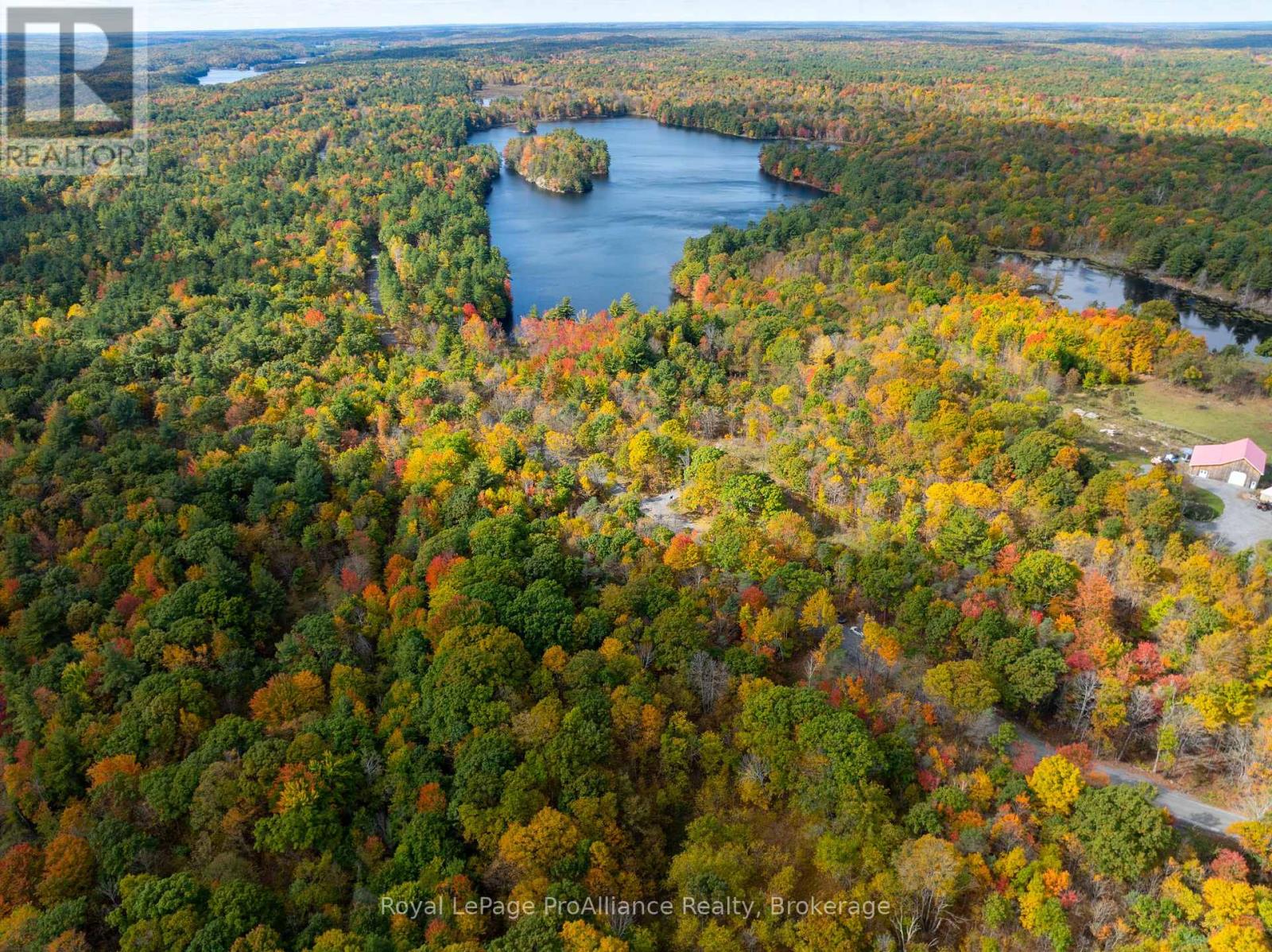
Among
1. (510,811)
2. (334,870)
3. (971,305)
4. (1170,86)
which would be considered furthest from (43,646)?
(1170,86)

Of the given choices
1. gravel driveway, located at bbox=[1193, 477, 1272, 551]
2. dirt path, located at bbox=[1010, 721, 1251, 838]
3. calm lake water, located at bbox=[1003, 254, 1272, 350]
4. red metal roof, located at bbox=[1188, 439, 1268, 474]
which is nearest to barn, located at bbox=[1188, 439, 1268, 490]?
red metal roof, located at bbox=[1188, 439, 1268, 474]

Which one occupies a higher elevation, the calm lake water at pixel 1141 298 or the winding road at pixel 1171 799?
the calm lake water at pixel 1141 298

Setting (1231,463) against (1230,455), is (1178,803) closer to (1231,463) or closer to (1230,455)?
(1231,463)

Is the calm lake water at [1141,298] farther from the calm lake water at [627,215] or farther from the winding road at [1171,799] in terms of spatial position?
the winding road at [1171,799]

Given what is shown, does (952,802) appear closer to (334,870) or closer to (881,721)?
(881,721)

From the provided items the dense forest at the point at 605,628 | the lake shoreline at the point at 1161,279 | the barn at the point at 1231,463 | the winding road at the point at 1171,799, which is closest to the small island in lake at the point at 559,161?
the dense forest at the point at 605,628

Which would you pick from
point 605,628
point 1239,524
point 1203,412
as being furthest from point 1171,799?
point 1203,412
